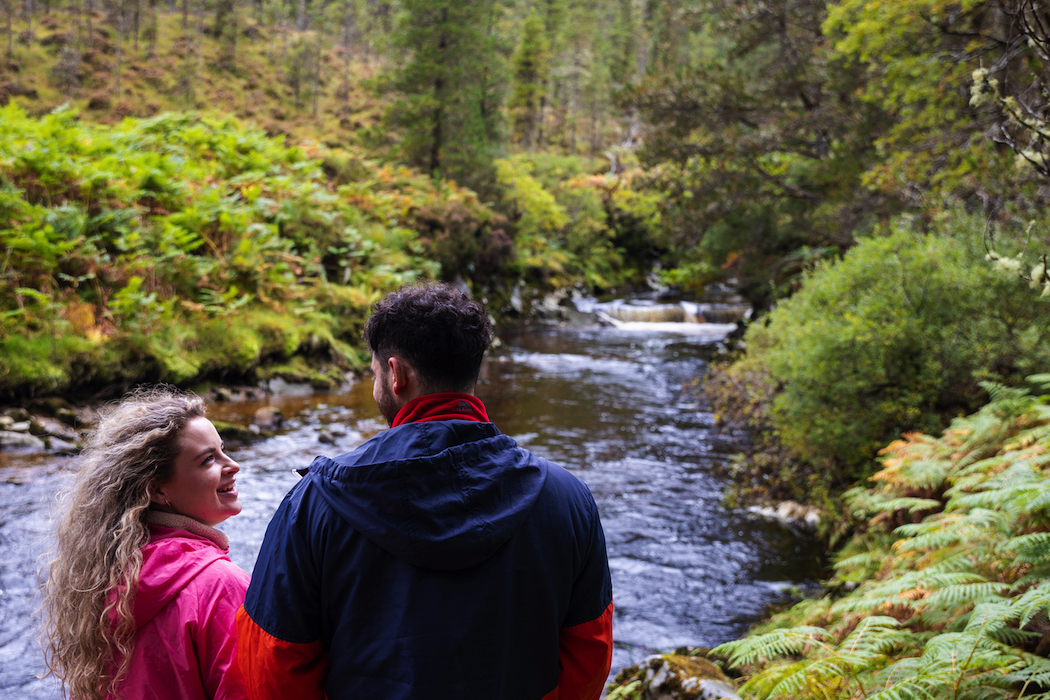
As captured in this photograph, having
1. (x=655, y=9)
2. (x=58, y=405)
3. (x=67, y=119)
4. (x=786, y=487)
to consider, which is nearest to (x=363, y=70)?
(x=655, y=9)

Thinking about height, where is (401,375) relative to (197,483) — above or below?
above

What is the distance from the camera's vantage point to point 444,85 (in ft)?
73.5

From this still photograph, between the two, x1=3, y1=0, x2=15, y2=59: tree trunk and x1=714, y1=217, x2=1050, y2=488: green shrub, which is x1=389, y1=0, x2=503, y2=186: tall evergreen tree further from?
x1=3, y1=0, x2=15, y2=59: tree trunk

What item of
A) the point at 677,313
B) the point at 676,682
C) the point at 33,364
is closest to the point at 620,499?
the point at 676,682

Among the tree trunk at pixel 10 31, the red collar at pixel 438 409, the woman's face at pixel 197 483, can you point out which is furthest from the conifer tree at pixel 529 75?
the red collar at pixel 438 409

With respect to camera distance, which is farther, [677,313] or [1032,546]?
[677,313]

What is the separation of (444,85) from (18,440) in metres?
18.8

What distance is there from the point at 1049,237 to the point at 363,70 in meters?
43.1

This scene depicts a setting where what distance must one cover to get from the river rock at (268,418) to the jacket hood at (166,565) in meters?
7.83

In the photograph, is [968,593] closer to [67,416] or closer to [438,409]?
[438,409]

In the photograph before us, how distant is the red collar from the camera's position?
1.62 m

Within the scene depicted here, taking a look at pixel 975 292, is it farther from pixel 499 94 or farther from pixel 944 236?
pixel 499 94

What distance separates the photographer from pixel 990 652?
263cm

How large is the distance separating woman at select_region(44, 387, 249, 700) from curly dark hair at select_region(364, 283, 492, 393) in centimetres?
84
